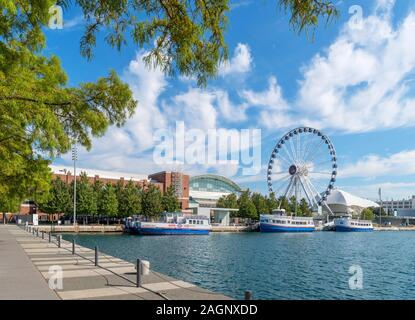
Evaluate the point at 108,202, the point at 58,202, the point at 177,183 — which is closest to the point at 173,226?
the point at 108,202

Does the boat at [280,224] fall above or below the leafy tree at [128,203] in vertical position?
below

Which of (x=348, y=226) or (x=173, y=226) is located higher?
(x=173, y=226)

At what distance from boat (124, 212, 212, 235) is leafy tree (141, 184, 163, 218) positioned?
37.3ft

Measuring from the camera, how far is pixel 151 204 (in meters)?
115

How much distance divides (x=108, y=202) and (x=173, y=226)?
21485 mm

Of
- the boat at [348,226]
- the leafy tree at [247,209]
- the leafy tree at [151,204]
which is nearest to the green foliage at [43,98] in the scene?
the leafy tree at [151,204]

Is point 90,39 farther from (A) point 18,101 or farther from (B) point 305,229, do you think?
(B) point 305,229

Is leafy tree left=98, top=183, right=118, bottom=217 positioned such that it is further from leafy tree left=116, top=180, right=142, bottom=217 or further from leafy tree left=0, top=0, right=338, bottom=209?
leafy tree left=0, top=0, right=338, bottom=209

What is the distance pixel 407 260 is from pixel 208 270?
26.2 meters

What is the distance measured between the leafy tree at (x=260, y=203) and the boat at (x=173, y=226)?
40.6m

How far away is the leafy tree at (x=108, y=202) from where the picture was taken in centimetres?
10788

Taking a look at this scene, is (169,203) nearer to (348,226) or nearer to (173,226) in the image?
(173,226)

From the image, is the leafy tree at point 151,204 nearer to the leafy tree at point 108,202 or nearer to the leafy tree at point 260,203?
the leafy tree at point 108,202

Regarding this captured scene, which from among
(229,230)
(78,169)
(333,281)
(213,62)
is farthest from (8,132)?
(78,169)
